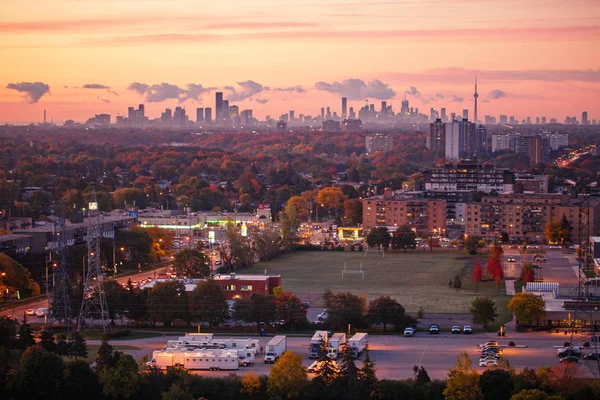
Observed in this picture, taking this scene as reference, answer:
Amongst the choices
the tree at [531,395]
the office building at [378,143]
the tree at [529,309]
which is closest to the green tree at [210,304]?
the tree at [529,309]

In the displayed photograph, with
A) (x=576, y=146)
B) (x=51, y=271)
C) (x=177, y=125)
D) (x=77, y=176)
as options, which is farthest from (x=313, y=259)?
(x=177, y=125)

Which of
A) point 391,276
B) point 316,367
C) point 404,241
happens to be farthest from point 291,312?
point 404,241

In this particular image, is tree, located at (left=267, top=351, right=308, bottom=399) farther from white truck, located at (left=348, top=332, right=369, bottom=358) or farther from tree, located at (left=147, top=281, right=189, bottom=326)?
tree, located at (left=147, top=281, right=189, bottom=326)

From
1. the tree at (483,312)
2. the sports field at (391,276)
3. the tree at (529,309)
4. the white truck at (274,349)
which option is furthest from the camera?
the sports field at (391,276)

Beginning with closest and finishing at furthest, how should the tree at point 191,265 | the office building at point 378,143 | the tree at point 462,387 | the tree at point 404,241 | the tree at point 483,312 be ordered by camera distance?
the tree at point 462,387 < the tree at point 483,312 < the tree at point 191,265 < the tree at point 404,241 < the office building at point 378,143

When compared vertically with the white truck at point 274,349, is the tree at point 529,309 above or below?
above

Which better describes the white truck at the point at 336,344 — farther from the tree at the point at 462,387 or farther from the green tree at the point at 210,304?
the green tree at the point at 210,304
